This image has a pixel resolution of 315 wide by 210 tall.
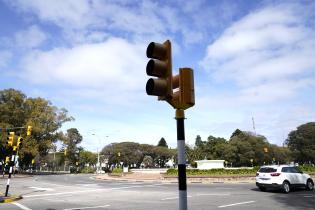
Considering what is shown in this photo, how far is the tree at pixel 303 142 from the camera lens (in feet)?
350

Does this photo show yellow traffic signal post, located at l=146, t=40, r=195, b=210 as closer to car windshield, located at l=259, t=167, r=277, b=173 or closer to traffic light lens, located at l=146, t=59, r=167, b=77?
traffic light lens, located at l=146, t=59, r=167, b=77

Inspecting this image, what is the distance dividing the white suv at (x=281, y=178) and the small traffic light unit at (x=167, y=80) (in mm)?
17256

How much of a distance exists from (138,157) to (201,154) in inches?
1209

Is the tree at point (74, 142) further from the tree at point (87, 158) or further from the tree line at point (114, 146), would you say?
the tree at point (87, 158)

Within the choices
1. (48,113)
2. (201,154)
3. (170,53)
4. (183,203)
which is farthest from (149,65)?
(201,154)

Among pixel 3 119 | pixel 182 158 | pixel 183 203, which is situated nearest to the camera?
pixel 183 203

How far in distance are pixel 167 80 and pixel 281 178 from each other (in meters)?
17.5

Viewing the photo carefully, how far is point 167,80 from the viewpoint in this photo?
15.5 feet

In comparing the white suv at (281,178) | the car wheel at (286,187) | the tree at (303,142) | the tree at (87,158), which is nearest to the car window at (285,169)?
the white suv at (281,178)

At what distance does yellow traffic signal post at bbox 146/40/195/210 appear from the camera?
464cm

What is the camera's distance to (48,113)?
228 feet

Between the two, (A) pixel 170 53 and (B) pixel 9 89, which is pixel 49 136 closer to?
(B) pixel 9 89

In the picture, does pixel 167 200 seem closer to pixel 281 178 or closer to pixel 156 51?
pixel 281 178

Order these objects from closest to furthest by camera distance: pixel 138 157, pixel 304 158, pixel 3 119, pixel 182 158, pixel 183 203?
pixel 183 203 → pixel 182 158 → pixel 3 119 → pixel 304 158 → pixel 138 157
